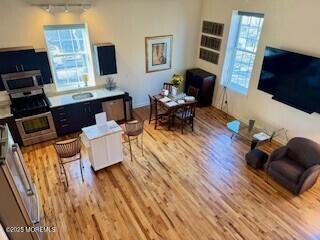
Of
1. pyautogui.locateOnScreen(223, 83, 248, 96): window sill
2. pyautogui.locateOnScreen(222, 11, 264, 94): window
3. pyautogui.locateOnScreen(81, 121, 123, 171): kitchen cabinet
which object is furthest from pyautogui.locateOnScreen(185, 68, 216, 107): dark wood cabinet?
pyautogui.locateOnScreen(81, 121, 123, 171): kitchen cabinet

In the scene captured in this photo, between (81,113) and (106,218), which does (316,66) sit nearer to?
(106,218)

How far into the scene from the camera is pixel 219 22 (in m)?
6.45

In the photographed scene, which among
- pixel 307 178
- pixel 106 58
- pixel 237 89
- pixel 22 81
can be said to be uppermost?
pixel 106 58

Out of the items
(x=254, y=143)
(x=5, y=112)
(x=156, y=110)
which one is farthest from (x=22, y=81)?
(x=254, y=143)

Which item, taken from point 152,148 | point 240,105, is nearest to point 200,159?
point 152,148

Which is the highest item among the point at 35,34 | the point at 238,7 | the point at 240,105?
the point at 238,7

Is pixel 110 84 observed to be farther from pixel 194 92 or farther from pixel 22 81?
pixel 194 92

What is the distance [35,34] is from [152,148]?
3.58 metres

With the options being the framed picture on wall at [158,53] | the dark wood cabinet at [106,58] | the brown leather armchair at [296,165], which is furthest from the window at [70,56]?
the brown leather armchair at [296,165]

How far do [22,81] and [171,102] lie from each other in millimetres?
3348

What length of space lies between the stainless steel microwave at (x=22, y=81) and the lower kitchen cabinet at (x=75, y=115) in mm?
667

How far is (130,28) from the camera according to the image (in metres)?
6.12

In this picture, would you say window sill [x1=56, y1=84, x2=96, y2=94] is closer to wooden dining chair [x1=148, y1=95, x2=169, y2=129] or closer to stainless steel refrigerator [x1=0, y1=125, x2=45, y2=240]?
wooden dining chair [x1=148, y1=95, x2=169, y2=129]

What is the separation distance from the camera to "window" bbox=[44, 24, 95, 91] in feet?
18.1
